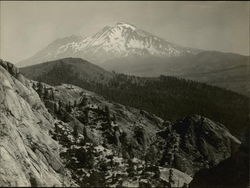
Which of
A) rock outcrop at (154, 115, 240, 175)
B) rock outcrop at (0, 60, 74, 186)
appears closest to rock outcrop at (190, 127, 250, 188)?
rock outcrop at (154, 115, 240, 175)

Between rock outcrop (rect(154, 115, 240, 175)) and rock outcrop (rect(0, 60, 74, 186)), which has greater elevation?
rock outcrop (rect(0, 60, 74, 186))

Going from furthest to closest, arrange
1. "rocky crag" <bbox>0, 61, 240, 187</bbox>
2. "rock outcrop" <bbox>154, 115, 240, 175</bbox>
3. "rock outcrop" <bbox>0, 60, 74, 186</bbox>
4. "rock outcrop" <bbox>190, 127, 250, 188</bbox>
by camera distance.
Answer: "rock outcrop" <bbox>154, 115, 240, 175</bbox> → "rock outcrop" <bbox>190, 127, 250, 188</bbox> → "rocky crag" <bbox>0, 61, 240, 187</bbox> → "rock outcrop" <bbox>0, 60, 74, 186</bbox>

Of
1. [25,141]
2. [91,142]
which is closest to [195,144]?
[91,142]

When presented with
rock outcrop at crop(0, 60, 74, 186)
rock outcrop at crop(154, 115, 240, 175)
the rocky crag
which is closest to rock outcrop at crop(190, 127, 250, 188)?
rock outcrop at crop(154, 115, 240, 175)

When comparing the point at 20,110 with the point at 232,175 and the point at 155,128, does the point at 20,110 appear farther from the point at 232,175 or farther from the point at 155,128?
the point at 155,128

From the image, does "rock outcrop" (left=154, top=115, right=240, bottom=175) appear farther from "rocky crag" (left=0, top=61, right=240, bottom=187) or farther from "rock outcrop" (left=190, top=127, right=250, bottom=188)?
"rock outcrop" (left=190, top=127, right=250, bottom=188)

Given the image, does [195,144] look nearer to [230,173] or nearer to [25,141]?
[230,173]

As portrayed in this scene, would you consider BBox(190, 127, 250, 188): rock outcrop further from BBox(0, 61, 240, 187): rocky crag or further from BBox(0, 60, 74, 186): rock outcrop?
BBox(0, 60, 74, 186): rock outcrop

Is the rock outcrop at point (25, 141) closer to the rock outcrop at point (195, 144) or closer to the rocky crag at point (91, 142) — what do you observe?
the rocky crag at point (91, 142)

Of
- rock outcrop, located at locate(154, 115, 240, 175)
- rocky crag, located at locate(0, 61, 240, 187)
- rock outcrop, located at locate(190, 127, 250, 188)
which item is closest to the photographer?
rocky crag, located at locate(0, 61, 240, 187)

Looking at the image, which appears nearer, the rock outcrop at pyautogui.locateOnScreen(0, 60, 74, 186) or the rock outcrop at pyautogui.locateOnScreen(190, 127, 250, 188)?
the rock outcrop at pyautogui.locateOnScreen(0, 60, 74, 186)

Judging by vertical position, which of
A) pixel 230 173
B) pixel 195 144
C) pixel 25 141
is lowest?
pixel 195 144
